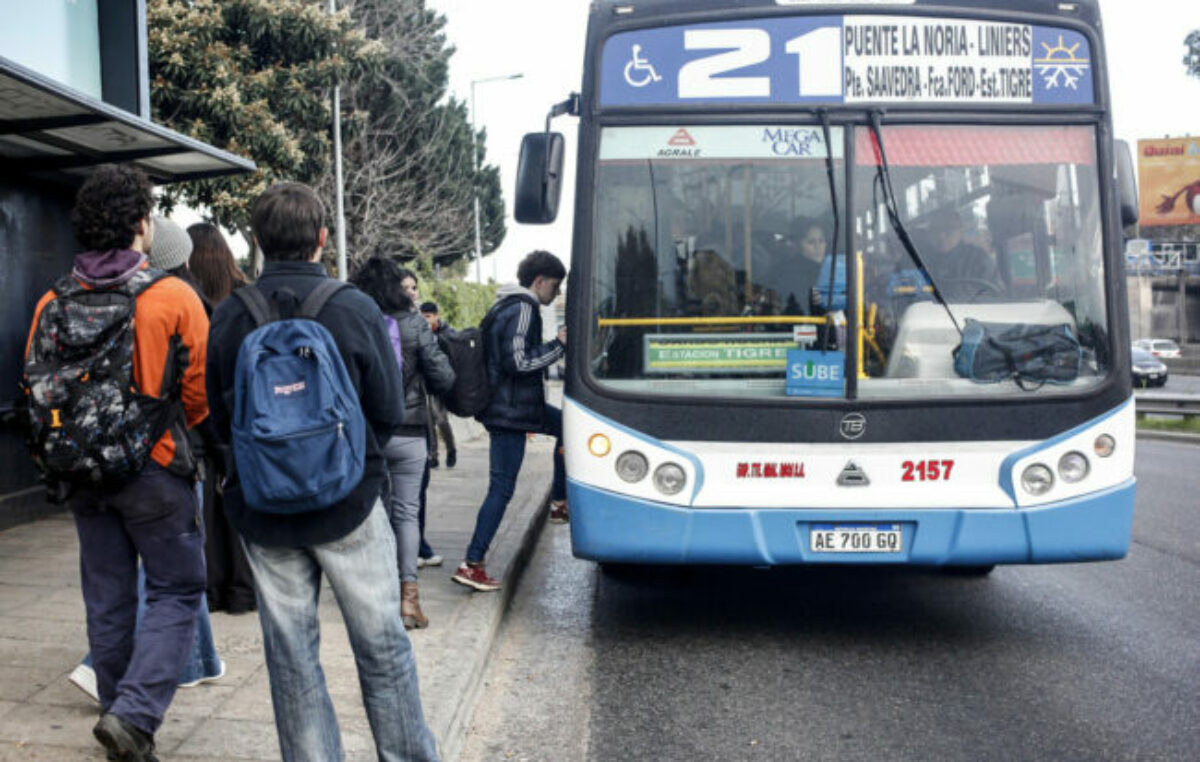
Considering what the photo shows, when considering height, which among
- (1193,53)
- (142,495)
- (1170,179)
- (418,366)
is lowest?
(142,495)

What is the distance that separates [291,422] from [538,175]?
325 cm

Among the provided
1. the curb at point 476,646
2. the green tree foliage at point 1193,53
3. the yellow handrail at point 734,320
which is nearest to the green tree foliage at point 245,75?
the curb at point 476,646

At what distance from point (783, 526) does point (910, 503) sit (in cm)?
58

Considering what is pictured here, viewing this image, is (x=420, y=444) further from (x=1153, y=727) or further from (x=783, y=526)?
(x=1153, y=727)

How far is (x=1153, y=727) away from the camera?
4695 mm

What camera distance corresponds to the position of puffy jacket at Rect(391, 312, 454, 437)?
239 inches

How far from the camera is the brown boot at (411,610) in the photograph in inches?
228

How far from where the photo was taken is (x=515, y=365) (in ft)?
21.6

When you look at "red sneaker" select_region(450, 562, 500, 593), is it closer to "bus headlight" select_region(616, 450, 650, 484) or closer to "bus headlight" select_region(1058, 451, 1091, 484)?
"bus headlight" select_region(616, 450, 650, 484)

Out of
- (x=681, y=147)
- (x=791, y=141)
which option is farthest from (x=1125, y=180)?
(x=681, y=147)

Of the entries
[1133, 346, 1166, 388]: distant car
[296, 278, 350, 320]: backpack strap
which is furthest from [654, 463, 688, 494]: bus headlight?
[1133, 346, 1166, 388]: distant car

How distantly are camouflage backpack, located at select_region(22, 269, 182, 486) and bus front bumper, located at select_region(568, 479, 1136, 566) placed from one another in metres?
2.57

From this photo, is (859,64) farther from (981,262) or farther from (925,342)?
(925,342)

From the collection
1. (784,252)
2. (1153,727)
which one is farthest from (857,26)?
(1153,727)
